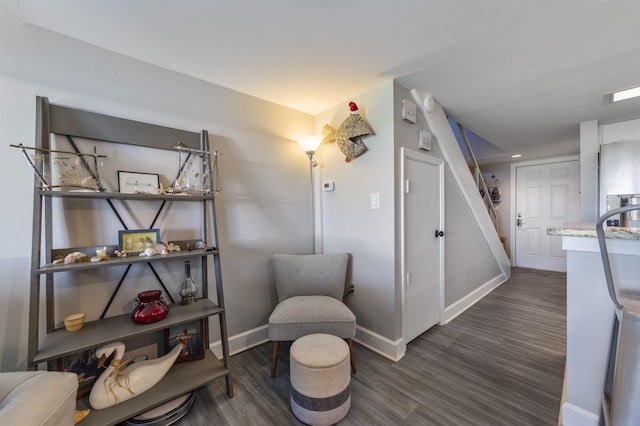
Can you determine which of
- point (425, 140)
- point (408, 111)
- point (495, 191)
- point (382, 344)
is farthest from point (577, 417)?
point (495, 191)

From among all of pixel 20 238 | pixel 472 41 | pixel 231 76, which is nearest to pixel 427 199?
pixel 472 41

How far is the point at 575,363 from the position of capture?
131 cm

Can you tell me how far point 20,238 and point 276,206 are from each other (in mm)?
1581

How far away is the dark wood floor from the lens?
4.67 feet

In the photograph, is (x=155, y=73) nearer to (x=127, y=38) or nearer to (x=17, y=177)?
(x=127, y=38)

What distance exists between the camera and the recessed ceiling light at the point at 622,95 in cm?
211

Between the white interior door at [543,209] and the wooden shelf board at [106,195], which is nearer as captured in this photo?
the wooden shelf board at [106,195]

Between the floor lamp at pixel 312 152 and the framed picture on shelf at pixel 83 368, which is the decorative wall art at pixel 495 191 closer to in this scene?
the floor lamp at pixel 312 152

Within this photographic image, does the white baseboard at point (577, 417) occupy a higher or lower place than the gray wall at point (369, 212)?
lower

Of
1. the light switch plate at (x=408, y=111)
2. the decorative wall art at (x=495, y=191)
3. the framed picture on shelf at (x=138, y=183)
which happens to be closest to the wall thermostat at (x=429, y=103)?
the light switch plate at (x=408, y=111)

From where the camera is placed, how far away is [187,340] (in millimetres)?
1729

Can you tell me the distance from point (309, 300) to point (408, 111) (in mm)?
1755

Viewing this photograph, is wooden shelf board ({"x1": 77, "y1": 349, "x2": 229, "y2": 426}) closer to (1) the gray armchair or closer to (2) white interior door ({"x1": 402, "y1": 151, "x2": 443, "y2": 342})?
(1) the gray armchair

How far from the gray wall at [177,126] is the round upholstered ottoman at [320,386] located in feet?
2.97
